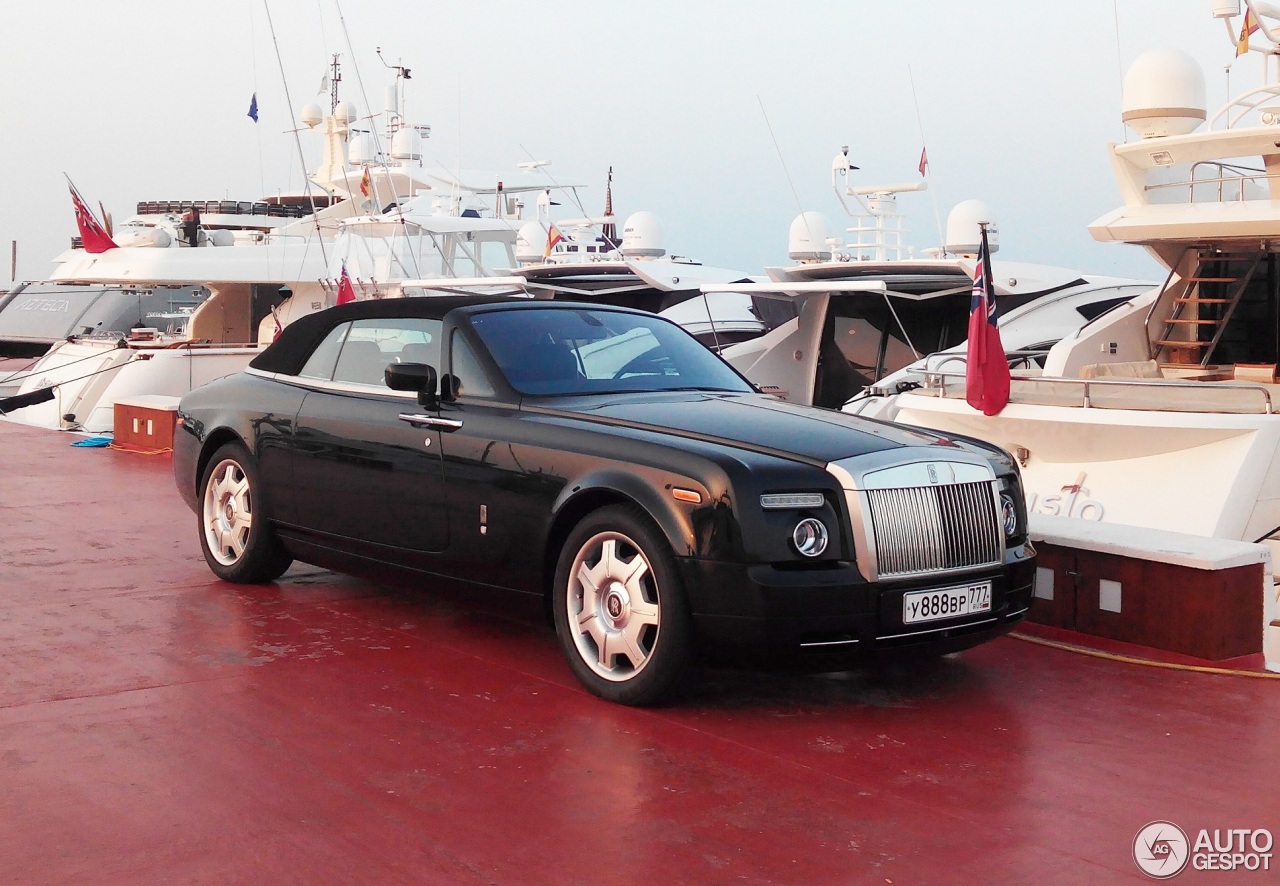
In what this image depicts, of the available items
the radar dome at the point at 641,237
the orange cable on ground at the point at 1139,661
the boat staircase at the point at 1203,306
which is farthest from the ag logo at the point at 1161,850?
the radar dome at the point at 641,237

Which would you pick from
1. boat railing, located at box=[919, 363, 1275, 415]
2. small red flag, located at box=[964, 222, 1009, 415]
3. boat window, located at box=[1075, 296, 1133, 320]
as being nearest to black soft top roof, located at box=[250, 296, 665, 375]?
small red flag, located at box=[964, 222, 1009, 415]

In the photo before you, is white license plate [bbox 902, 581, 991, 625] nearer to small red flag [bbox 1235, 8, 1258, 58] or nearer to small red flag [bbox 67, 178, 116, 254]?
small red flag [bbox 1235, 8, 1258, 58]

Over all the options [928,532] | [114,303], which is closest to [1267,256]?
[928,532]

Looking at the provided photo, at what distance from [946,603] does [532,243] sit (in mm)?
21768

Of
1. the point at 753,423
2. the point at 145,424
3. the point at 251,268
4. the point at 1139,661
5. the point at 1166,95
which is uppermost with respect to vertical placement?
the point at 1166,95

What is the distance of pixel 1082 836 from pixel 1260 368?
1018cm

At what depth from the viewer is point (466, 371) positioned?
245 inches

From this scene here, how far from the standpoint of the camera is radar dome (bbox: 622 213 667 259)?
23.2 m

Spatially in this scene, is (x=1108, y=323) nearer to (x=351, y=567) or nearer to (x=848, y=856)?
(x=351, y=567)

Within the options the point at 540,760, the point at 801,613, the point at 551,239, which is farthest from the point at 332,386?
the point at 551,239

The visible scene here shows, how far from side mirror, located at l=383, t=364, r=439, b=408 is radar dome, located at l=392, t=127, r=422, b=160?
28.5 m

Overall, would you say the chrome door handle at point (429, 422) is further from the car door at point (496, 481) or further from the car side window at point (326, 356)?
the car side window at point (326, 356)

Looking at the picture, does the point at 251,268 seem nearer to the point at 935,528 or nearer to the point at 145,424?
the point at 145,424

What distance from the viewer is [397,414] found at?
6375 mm
